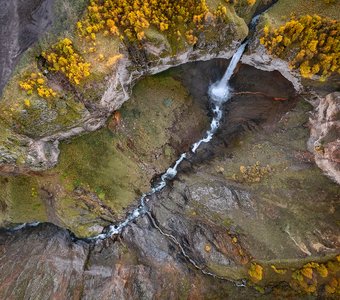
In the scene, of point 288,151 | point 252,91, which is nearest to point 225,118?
point 252,91

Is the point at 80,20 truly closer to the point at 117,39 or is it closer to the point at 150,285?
the point at 117,39

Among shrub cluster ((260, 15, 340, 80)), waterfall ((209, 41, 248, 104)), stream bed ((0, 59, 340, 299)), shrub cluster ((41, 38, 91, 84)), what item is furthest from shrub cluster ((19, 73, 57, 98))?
shrub cluster ((260, 15, 340, 80))

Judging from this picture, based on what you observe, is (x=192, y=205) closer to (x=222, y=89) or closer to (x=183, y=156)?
(x=183, y=156)

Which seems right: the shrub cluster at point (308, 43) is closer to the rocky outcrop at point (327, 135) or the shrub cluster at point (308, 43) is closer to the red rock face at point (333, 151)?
the rocky outcrop at point (327, 135)

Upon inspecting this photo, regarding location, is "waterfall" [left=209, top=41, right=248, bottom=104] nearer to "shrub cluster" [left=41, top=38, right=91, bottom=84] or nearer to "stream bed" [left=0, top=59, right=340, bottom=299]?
"stream bed" [left=0, top=59, right=340, bottom=299]

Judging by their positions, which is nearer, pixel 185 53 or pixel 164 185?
pixel 185 53

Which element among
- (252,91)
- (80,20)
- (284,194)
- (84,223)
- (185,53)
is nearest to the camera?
(80,20)

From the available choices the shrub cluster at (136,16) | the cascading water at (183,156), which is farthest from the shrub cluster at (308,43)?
the cascading water at (183,156)
